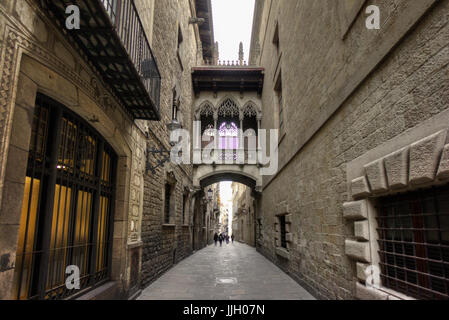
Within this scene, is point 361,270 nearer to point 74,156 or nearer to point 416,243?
point 416,243

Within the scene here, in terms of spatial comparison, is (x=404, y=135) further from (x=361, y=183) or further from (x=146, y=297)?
(x=146, y=297)

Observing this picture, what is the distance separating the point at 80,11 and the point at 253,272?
27.5 ft

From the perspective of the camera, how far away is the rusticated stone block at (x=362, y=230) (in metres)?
3.57

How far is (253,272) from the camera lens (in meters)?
9.09

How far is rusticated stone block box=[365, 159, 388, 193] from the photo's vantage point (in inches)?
124

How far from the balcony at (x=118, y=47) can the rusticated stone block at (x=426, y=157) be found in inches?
127

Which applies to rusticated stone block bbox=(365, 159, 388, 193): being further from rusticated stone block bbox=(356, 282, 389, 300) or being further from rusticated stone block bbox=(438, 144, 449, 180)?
rusticated stone block bbox=(356, 282, 389, 300)

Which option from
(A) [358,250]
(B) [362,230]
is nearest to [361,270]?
(A) [358,250]

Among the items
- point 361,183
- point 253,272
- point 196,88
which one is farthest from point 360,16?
point 196,88

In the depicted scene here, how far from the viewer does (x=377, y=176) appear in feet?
10.7

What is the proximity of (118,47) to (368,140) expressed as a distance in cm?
331

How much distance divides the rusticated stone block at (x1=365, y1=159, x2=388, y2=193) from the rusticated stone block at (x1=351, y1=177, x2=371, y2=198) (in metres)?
0.10

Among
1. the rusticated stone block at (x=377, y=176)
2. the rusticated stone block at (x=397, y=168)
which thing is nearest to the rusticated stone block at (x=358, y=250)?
the rusticated stone block at (x=377, y=176)

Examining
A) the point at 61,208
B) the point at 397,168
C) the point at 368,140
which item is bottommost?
the point at 61,208
